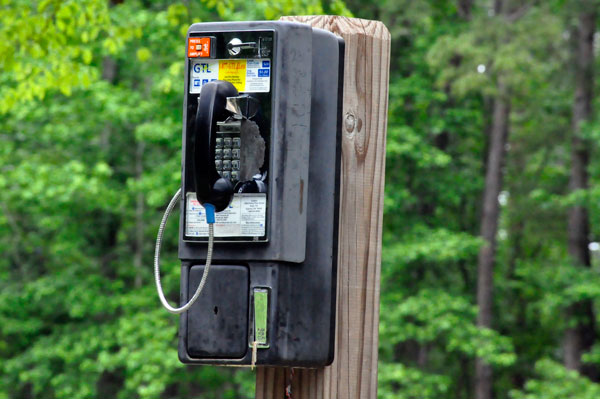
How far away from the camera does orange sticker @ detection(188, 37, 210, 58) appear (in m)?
2.30

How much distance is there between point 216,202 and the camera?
7.23 ft

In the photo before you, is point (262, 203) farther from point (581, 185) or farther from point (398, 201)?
point (581, 185)

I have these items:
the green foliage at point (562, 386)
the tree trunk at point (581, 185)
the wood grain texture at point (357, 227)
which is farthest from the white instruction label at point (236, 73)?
the tree trunk at point (581, 185)

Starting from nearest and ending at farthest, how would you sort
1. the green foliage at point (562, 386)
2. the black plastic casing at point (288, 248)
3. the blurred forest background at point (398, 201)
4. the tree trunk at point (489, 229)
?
1. the black plastic casing at point (288, 248)
2. the blurred forest background at point (398, 201)
3. the green foliage at point (562, 386)
4. the tree trunk at point (489, 229)

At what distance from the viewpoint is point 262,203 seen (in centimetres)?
220

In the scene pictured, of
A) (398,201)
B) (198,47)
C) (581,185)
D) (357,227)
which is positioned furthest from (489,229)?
(198,47)

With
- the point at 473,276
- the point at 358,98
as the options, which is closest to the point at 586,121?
the point at 473,276

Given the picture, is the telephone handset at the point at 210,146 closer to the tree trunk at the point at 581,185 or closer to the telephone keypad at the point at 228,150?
the telephone keypad at the point at 228,150

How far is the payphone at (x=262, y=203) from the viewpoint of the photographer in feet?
7.18

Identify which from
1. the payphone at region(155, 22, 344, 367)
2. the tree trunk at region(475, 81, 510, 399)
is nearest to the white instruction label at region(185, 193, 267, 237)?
the payphone at region(155, 22, 344, 367)

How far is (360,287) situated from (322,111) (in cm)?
44

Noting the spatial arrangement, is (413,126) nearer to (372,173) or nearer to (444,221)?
(444,221)

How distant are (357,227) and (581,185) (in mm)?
14852

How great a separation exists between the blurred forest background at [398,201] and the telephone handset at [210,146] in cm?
851
